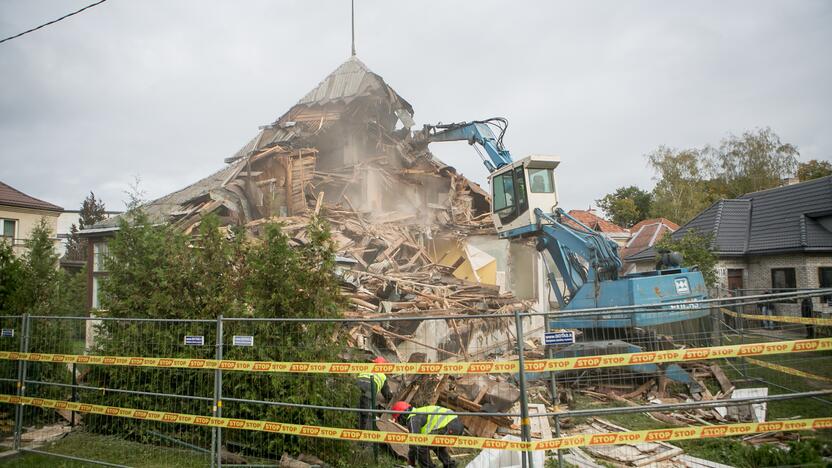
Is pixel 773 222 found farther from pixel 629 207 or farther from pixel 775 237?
pixel 629 207

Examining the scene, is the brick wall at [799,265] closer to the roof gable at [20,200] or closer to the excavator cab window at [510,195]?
the excavator cab window at [510,195]

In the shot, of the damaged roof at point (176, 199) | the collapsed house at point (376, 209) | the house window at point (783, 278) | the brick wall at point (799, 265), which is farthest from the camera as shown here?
the house window at point (783, 278)

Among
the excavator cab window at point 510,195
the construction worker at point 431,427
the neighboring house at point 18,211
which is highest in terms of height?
the neighboring house at point 18,211

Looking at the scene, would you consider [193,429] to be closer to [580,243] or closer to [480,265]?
[580,243]

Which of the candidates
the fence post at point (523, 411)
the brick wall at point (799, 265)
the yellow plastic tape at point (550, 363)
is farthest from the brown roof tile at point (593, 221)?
the fence post at point (523, 411)

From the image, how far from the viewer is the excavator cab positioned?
1284 centimetres

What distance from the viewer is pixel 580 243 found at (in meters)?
12.1

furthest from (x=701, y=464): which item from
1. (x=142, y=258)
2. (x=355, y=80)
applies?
(x=355, y=80)

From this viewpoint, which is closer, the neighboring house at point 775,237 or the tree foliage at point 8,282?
the tree foliage at point 8,282

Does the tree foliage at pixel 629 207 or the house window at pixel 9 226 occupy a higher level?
the tree foliage at pixel 629 207

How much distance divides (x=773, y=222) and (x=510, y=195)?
21927 mm

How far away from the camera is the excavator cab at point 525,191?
12.8 m

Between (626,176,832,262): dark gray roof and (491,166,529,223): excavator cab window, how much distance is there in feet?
56.1

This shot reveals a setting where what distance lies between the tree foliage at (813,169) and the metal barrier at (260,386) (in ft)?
155
